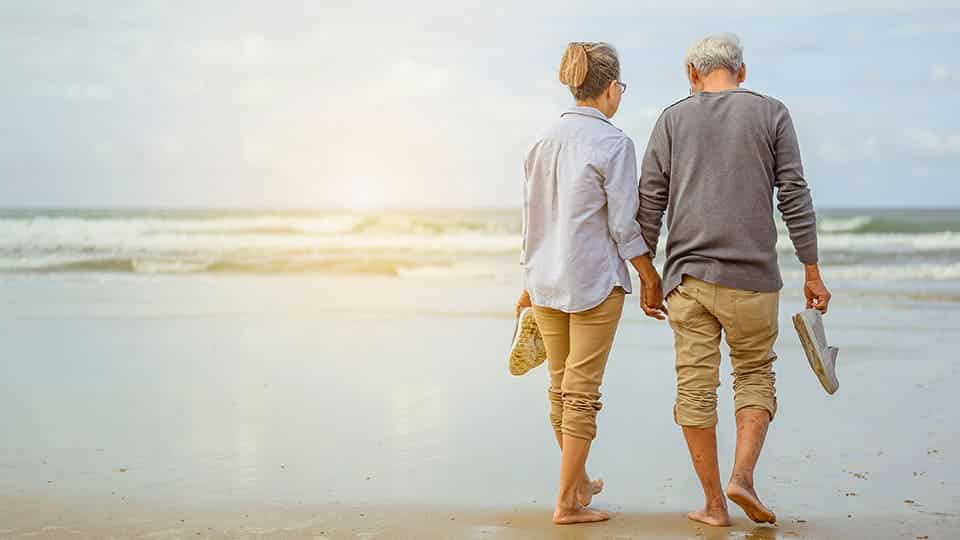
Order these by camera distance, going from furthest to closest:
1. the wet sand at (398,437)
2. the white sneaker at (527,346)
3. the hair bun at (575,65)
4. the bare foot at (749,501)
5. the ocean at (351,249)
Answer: the ocean at (351,249), the white sneaker at (527,346), the wet sand at (398,437), the hair bun at (575,65), the bare foot at (749,501)

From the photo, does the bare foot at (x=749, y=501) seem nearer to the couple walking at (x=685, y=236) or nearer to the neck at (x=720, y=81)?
the couple walking at (x=685, y=236)

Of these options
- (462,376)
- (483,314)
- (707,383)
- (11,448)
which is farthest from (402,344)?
(707,383)

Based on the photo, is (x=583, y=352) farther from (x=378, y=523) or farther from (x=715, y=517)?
(x=378, y=523)

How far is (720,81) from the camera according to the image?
3338 mm

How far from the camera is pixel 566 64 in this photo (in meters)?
3.36

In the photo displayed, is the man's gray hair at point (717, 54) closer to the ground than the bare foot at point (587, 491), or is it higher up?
higher up

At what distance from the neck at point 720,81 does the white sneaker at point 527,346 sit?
0.97 meters

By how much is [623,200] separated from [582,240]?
0.60 feet

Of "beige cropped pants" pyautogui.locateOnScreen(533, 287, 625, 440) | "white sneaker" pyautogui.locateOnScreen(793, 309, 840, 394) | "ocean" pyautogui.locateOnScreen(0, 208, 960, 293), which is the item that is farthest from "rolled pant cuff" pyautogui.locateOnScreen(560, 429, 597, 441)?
"ocean" pyautogui.locateOnScreen(0, 208, 960, 293)

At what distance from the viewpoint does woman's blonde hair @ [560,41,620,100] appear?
10.9 feet

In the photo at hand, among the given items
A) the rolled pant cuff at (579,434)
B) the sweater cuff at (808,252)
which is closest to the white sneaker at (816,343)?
the sweater cuff at (808,252)

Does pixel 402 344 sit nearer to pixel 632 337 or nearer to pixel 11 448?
pixel 632 337

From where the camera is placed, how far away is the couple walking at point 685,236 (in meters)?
3.22

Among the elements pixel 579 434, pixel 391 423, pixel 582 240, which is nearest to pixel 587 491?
pixel 579 434
